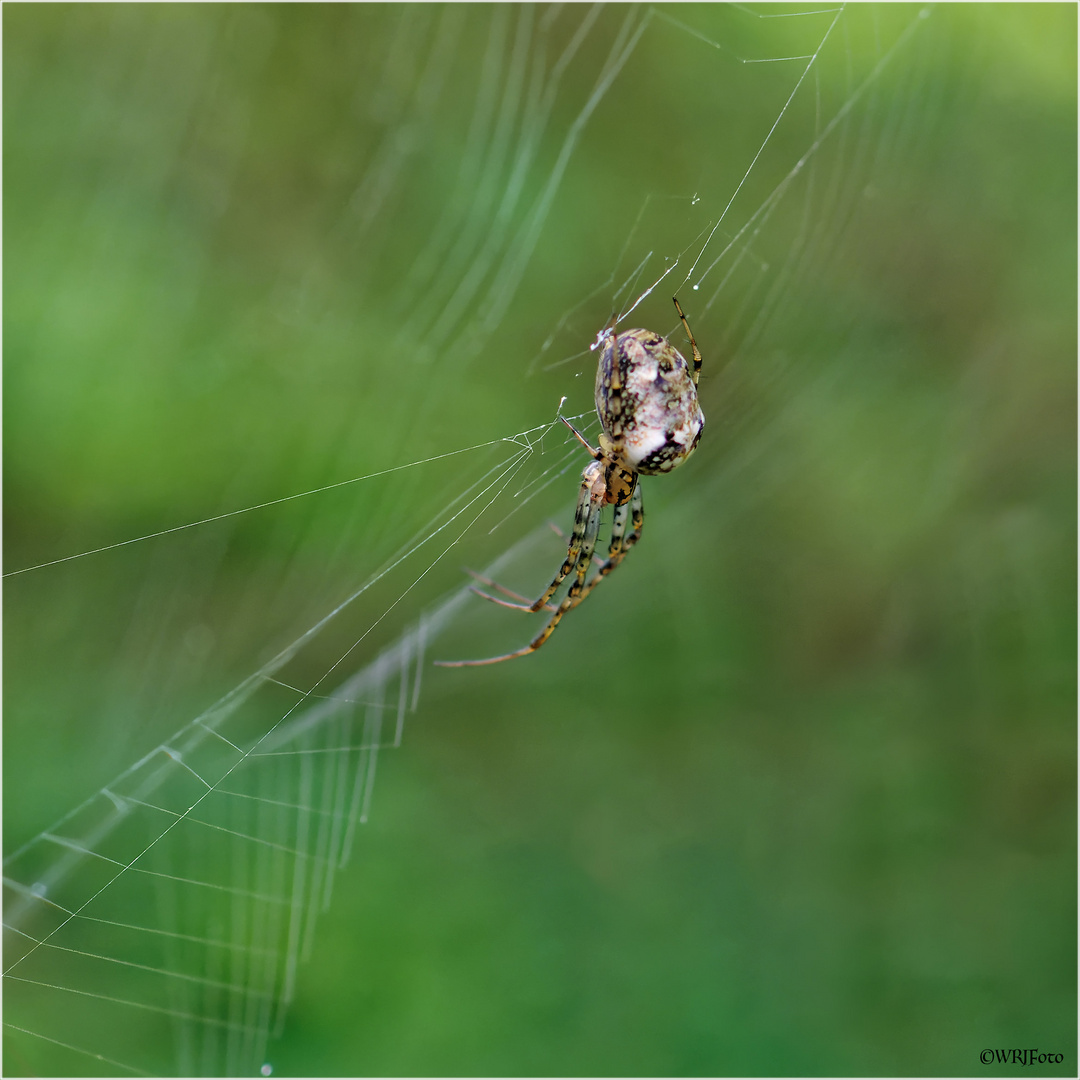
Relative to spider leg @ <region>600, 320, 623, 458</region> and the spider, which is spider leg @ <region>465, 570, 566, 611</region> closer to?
the spider

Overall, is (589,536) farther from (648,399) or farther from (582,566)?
(648,399)

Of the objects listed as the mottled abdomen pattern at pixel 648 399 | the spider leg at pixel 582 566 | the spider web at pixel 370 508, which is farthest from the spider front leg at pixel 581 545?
the mottled abdomen pattern at pixel 648 399

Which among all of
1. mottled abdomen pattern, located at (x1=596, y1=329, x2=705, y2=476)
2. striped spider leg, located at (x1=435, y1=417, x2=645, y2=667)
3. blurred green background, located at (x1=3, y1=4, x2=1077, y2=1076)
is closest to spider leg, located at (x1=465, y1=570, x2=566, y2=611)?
striped spider leg, located at (x1=435, y1=417, x2=645, y2=667)

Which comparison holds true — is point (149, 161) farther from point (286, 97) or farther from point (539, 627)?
point (539, 627)

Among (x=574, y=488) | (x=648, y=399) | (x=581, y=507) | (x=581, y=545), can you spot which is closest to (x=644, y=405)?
(x=648, y=399)

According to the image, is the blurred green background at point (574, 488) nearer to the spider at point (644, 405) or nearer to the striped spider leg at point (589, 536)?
the striped spider leg at point (589, 536)

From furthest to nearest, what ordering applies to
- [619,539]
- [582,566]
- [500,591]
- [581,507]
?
[500,591], [619,539], [582,566], [581,507]
